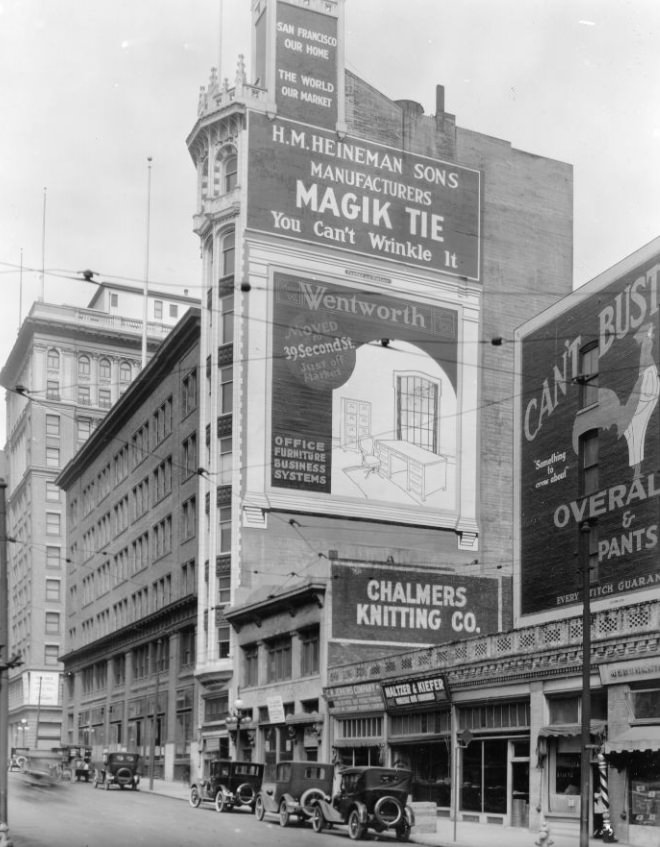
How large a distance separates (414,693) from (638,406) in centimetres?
1342

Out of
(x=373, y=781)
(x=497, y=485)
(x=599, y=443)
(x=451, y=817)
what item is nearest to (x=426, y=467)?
(x=497, y=485)

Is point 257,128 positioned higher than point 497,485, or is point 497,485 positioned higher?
point 257,128

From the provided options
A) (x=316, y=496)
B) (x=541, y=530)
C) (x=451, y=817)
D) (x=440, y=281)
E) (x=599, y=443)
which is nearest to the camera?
(x=451, y=817)

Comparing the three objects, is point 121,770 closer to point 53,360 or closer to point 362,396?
point 362,396

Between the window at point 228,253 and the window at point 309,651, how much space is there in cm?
2155

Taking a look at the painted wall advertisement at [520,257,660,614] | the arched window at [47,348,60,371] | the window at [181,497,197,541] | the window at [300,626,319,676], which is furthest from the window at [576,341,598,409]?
the arched window at [47,348,60,371]

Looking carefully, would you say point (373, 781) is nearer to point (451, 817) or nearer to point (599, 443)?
point (451, 817)

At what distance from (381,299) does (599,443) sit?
21994 mm

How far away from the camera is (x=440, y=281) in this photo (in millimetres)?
68250

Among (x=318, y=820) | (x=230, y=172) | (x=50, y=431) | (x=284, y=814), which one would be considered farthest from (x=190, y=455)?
(x=50, y=431)

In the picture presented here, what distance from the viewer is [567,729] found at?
3325 cm

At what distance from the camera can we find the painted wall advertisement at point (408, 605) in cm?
5175

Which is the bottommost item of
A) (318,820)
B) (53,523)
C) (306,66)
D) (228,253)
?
(318,820)

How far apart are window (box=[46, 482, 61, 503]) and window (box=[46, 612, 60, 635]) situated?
1170 cm
